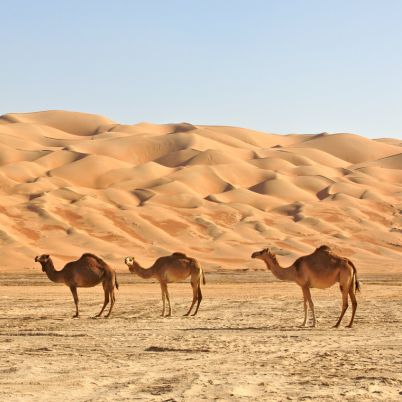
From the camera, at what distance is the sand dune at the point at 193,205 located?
5916 centimetres

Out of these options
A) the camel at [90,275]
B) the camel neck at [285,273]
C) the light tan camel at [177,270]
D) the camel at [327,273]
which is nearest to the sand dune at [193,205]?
the camel at [90,275]

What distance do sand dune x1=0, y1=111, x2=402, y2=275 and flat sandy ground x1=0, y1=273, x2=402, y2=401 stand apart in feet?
97.7

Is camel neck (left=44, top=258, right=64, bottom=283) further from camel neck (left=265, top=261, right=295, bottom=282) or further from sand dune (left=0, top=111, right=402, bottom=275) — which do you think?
sand dune (left=0, top=111, right=402, bottom=275)

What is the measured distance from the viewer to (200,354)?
517 inches

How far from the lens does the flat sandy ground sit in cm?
1002

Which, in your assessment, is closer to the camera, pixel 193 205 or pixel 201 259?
pixel 201 259

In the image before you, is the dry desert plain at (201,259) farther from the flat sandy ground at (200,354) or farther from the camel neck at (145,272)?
the camel neck at (145,272)

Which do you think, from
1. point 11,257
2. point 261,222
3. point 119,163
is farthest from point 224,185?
point 11,257

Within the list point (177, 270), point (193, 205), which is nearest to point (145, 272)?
point (177, 270)

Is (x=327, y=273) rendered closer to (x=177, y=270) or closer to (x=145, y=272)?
(x=177, y=270)

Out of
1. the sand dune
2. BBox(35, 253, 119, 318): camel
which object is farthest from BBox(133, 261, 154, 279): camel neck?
the sand dune

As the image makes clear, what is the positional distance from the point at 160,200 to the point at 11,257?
86.8ft

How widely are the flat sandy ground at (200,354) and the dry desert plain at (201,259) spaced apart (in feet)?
0.12

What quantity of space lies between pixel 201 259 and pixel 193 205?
771 inches
